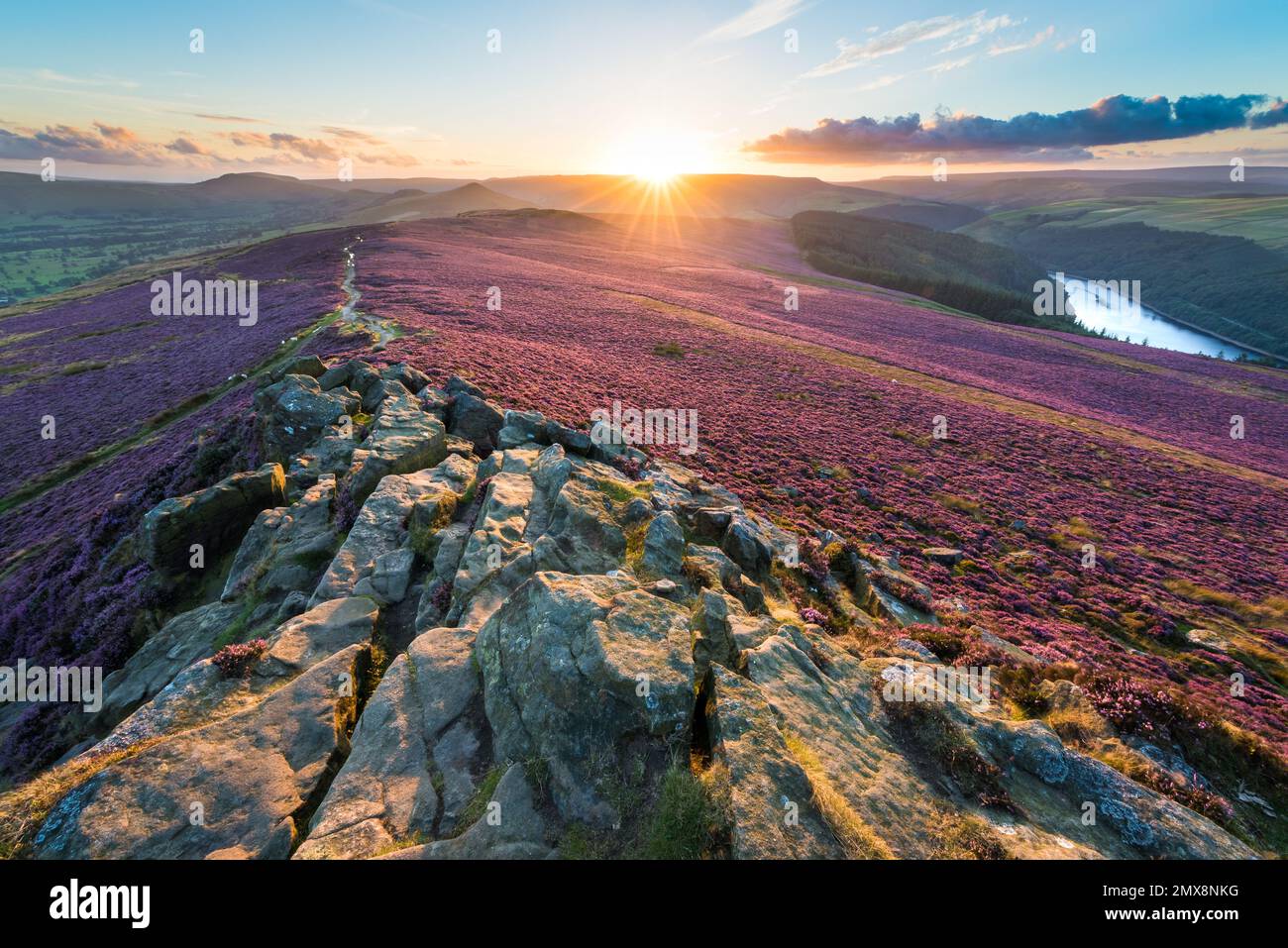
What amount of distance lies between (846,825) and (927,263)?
165m

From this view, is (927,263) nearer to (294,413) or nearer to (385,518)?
(294,413)

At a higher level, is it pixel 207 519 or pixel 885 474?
pixel 207 519

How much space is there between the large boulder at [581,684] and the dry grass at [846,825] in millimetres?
2122

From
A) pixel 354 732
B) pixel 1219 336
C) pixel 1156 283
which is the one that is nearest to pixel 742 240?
pixel 1219 336

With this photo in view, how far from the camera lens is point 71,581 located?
18.9 m

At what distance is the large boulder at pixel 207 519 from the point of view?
620 inches

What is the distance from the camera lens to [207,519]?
16.4 m

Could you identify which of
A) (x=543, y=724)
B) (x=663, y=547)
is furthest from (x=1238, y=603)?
(x=543, y=724)

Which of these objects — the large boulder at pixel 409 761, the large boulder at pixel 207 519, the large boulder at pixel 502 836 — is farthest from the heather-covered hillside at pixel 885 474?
the large boulder at pixel 502 836

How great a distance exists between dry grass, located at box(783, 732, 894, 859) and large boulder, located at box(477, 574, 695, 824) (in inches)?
83.5

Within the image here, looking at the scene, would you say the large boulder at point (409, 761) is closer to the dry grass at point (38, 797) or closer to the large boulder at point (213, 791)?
the large boulder at point (213, 791)
